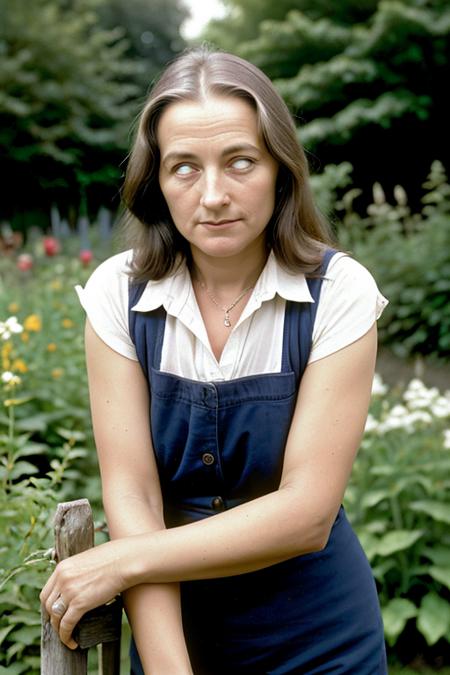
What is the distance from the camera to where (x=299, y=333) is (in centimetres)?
152

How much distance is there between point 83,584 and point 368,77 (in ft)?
32.4

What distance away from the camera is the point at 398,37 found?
1042 centimetres

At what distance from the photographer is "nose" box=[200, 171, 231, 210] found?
4.79ft

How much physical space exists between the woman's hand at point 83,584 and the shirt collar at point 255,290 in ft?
1.41

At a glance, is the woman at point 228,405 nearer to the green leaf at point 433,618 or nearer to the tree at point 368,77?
the green leaf at point 433,618

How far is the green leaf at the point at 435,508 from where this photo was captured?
2.96m

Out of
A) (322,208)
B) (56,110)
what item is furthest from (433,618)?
(56,110)

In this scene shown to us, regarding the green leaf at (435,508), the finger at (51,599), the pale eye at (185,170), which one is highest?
the pale eye at (185,170)

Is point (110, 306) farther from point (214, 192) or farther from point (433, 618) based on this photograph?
point (433, 618)

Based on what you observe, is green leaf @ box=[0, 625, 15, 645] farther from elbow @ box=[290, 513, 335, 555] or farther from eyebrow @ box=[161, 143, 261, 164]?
eyebrow @ box=[161, 143, 261, 164]

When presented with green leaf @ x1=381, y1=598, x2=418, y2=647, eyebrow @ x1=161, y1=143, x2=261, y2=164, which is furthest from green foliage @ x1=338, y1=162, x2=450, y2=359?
eyebrow @ x1=161, y1=143, x2=261, y2=164

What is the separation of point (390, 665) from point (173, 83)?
7.74 feet

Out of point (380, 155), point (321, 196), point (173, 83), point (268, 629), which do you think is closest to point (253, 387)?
point (268, 629)

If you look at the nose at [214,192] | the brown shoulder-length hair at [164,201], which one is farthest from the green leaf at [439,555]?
the nose at [214,192]
